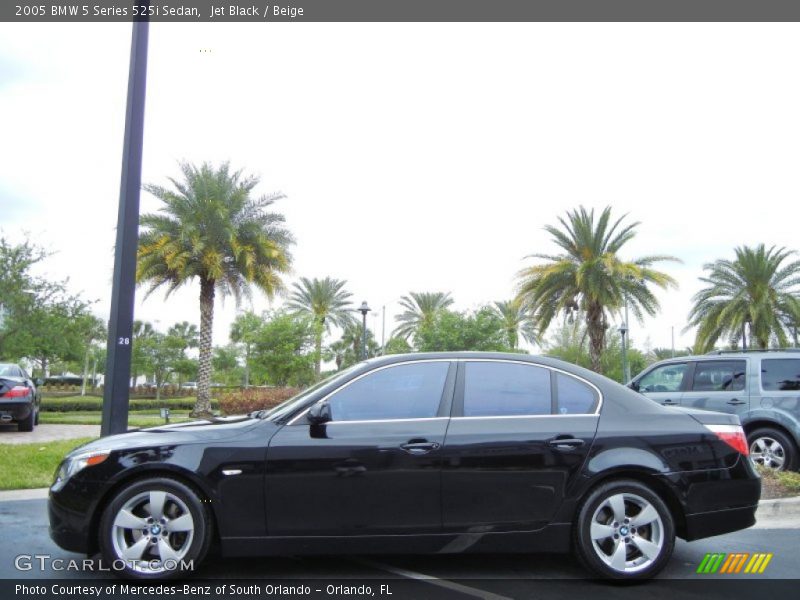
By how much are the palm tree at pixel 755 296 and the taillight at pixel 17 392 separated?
86.5 ft

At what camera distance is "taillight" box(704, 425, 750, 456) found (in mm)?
5082

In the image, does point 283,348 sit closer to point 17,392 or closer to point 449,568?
point 17,392

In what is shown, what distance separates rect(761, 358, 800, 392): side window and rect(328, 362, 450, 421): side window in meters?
6.53

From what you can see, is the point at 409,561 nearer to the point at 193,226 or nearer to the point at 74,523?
the point at 74,523

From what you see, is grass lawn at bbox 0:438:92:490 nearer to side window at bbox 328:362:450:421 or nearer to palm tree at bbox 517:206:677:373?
side window at bbox 328:362:450:421

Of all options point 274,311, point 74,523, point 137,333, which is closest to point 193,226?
point 274,311

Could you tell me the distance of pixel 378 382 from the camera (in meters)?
5.07

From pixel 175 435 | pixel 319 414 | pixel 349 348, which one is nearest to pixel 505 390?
pixel 319 414

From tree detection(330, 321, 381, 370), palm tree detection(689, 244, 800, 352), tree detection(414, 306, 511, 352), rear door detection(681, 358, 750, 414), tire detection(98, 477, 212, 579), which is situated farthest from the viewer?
tree detection(330, 321, 381, 370)

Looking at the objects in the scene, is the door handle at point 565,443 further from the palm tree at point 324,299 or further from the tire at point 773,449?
the palm tree at point 324,299

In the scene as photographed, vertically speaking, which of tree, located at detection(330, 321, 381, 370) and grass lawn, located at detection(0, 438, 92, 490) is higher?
tree, located at detection(330, 321, 381, 370)

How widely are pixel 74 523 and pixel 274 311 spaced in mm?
31634

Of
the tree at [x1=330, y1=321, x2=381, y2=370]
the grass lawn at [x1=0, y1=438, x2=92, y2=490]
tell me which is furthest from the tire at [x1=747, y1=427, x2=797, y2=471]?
the tree at [x1=330, y1=321, x2=381, y2=370]

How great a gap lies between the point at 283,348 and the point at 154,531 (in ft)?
96.4
